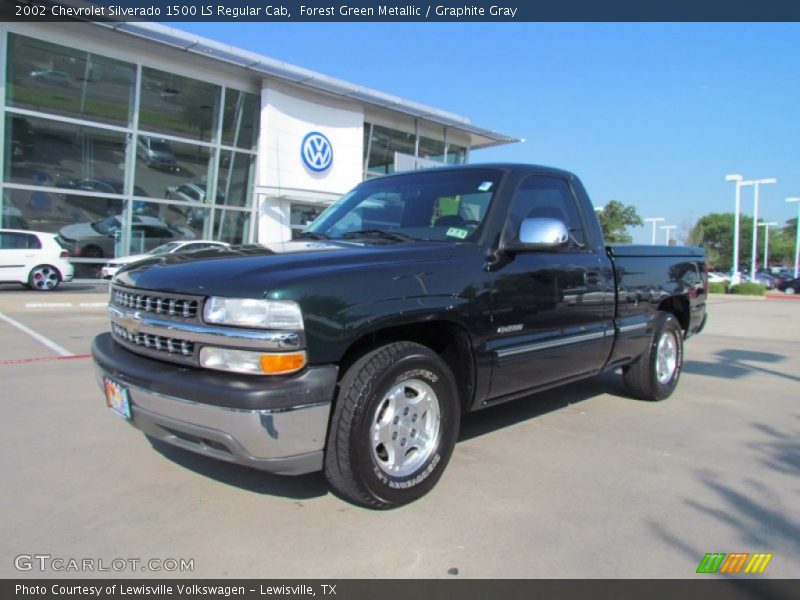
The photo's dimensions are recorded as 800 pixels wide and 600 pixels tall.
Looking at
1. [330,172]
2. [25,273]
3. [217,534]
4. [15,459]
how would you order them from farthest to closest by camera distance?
[330,172], [25,273], [15,459], [217,534]

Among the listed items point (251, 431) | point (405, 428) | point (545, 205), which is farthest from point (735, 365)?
point (251, 431)

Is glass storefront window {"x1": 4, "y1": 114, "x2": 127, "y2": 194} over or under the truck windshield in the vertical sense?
over

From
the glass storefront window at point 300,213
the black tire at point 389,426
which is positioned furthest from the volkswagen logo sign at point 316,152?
the black tire at point 389,426

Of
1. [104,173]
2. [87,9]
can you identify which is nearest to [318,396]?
[87,9]

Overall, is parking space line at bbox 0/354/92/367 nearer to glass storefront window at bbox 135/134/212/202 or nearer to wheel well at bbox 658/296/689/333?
wheel well at bbox 658/296/689/333

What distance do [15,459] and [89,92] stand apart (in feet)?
57.5

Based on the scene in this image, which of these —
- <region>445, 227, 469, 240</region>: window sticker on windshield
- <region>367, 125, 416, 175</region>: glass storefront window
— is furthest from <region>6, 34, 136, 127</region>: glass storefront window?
<region>445, 227, 469, 240</region>: window sticker on windshield

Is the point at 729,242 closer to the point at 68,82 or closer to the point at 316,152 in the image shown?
the point at 316,152

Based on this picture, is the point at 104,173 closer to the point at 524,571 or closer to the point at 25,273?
the point at 25,273

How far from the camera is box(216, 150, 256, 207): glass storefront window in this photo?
2158 centimetres

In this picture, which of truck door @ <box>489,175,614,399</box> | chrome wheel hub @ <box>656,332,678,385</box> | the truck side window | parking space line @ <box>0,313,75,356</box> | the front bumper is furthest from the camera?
parking space line @ <box>0,313,75,356</box>

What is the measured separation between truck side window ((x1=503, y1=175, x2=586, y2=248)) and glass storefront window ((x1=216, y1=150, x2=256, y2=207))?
18.9 m

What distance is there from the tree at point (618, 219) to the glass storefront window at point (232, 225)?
84.8 ft

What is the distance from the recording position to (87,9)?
15938 millimetres
